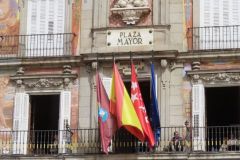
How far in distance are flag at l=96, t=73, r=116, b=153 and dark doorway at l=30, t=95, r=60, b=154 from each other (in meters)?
1.75

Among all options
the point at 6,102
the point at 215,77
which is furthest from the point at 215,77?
the point at 6,102

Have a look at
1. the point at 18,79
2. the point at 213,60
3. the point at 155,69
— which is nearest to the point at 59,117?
the point at 18,79

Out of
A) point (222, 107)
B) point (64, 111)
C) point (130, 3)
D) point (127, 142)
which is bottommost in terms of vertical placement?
point (127, 142)

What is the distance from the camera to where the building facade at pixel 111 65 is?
23.8 metres

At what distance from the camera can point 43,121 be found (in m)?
26.6

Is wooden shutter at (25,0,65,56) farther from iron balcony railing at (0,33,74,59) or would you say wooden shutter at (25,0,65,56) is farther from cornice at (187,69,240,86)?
cornice at (187,69,240,86)

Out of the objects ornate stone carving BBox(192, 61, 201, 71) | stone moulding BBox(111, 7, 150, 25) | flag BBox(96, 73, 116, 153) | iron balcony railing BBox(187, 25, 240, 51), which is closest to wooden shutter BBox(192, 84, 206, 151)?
ornate stone carving BBox(192, 61, 201, 71)

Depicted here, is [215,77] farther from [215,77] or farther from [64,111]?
[64,111]

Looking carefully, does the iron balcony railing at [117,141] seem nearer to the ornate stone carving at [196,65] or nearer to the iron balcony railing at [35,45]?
the ornate stone carving at [196,65]

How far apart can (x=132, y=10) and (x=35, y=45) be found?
3.24 meters

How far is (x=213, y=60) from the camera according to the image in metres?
24.0

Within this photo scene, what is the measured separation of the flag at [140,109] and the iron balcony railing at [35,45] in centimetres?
280

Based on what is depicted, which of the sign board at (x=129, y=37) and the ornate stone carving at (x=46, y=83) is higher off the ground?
the sign board at (x=129, y=37)

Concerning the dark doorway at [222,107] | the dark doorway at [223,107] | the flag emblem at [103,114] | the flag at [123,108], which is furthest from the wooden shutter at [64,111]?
the dark doorway at [223,107]
